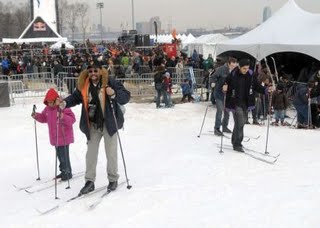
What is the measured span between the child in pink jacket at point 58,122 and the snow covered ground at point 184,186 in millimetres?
488

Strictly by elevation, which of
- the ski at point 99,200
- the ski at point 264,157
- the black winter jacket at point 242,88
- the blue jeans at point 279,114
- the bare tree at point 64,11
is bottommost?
the blue jeans at point 279,114

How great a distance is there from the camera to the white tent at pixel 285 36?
1587cm

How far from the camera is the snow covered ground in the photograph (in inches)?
203

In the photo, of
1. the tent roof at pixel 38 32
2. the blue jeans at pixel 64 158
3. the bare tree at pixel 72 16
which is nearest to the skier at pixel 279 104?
the blue jeans at pixel 64 158

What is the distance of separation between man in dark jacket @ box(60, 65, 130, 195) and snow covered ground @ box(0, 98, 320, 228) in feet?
2.18

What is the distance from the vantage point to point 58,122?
6.89 meters

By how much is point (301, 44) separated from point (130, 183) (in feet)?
36.1

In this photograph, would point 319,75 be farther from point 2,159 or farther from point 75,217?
point 75,217

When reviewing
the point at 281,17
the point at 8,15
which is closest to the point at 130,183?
the point at 281,17

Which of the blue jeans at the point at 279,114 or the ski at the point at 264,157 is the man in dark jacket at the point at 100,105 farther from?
the blue jeans at the point at 279,114

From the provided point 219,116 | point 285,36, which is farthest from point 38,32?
point 219,116

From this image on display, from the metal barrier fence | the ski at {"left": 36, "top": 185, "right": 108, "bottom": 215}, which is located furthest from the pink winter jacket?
the metal barrier fence

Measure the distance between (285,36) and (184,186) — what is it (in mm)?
11792

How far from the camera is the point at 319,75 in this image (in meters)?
12.5
